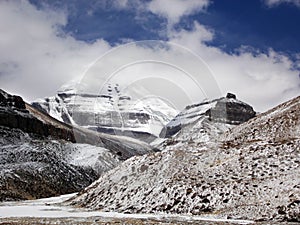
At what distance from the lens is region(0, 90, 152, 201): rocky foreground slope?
82.9 metres

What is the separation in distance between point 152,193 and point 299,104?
29.7 meters

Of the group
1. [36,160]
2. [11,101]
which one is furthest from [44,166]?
[11,101]

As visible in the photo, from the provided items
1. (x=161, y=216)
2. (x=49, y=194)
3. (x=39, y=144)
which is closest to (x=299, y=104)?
(x=161, y=216)

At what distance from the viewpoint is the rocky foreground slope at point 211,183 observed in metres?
29.8

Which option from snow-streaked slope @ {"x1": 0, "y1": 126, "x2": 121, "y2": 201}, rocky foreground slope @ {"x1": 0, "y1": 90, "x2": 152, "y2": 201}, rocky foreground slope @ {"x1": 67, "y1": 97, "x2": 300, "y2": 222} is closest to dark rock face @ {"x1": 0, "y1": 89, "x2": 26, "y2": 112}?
rocky foreground slope @ {"x1": 0, "y1": 90, "x2": 152, "y2": 201}

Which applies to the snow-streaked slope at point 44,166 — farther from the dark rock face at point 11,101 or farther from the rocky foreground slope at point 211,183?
the rocky foreground slope at point 211,183

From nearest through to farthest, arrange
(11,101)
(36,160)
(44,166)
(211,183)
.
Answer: (211,183), (44,166), (36,160), (11,101)

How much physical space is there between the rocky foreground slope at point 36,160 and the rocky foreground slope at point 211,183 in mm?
37248

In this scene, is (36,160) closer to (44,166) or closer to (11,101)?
(44,166)

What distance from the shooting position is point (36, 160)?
10675cm

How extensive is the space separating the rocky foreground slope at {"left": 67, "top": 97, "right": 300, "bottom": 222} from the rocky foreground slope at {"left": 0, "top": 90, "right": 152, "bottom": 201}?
122 feet

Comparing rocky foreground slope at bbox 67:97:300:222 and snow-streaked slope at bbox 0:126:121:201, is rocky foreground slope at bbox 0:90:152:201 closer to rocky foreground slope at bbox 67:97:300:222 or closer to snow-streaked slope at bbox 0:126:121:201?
snow-streaked slope at bbox 0:126:121:201

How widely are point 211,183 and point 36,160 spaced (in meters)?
80.4

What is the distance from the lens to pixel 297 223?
25766 millimetres
